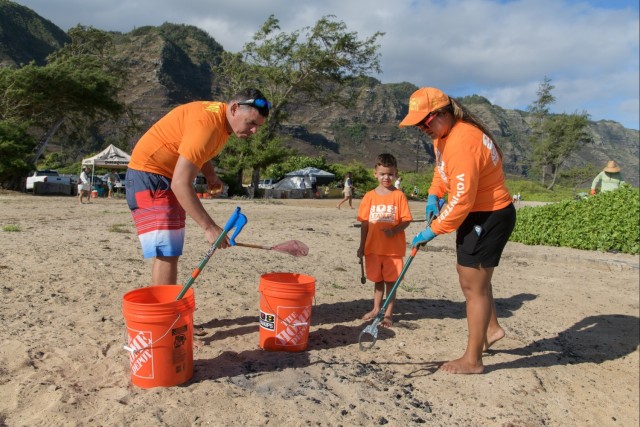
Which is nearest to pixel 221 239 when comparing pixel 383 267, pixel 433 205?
pixel 433 205

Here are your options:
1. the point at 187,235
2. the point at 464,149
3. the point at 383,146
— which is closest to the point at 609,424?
the point at 464,149

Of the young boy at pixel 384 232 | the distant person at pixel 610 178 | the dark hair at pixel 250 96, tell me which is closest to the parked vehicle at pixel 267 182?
the distant person at pixel 610 178

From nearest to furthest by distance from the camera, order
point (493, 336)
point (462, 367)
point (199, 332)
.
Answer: point (462, 367) → point (199, 332) → point (493, 336)

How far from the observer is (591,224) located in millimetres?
9039

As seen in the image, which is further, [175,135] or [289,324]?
[289,324]

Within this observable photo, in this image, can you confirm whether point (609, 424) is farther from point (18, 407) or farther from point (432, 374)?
point (18, 407)

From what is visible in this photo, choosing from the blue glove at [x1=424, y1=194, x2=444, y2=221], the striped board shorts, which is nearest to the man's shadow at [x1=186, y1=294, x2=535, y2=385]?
the striped board shorts

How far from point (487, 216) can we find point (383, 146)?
453 ft

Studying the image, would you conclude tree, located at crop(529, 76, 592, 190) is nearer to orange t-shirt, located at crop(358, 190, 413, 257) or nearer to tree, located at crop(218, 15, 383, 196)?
tree, located at crop(218, 15, 383, 196)

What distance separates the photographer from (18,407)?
8.14 feet

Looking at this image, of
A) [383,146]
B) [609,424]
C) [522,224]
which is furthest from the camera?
[383,146]

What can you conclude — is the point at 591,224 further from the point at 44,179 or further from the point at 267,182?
the point at 267,182

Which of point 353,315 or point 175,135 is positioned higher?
point 175,135

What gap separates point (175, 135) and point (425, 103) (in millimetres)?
1645
